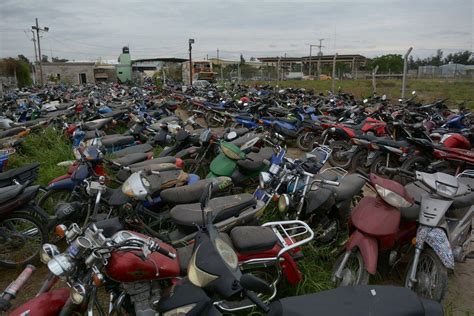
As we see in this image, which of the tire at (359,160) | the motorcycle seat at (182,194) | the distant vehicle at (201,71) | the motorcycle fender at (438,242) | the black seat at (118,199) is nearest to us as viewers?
the motorcycle fender at (438,242)

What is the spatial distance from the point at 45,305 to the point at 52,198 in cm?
224

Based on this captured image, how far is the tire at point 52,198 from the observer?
3668mm

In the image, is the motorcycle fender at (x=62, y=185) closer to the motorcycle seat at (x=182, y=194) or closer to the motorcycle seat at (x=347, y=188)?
the motorcycle seat at (x=182, y=194)

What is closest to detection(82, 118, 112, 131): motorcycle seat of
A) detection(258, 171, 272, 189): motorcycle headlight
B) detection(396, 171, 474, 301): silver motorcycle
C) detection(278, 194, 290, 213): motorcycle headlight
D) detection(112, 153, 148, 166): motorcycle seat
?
detection(112, 153, 148, 166): motorcycle seat

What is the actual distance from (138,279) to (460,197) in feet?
7.41

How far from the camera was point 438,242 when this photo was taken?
7.37 feet

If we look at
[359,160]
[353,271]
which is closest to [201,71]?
[359,160]

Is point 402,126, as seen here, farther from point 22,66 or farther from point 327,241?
point 22,66

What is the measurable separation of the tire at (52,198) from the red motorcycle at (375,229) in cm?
281

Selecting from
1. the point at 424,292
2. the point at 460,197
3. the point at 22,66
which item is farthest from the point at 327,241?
the point at 22,66

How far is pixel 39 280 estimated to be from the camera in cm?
301

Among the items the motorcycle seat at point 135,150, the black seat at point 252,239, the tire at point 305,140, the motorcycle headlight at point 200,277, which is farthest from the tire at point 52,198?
the tire at point 305,140

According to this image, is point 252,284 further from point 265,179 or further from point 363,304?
point 265,179

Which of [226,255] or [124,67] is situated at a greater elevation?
[124,67]
